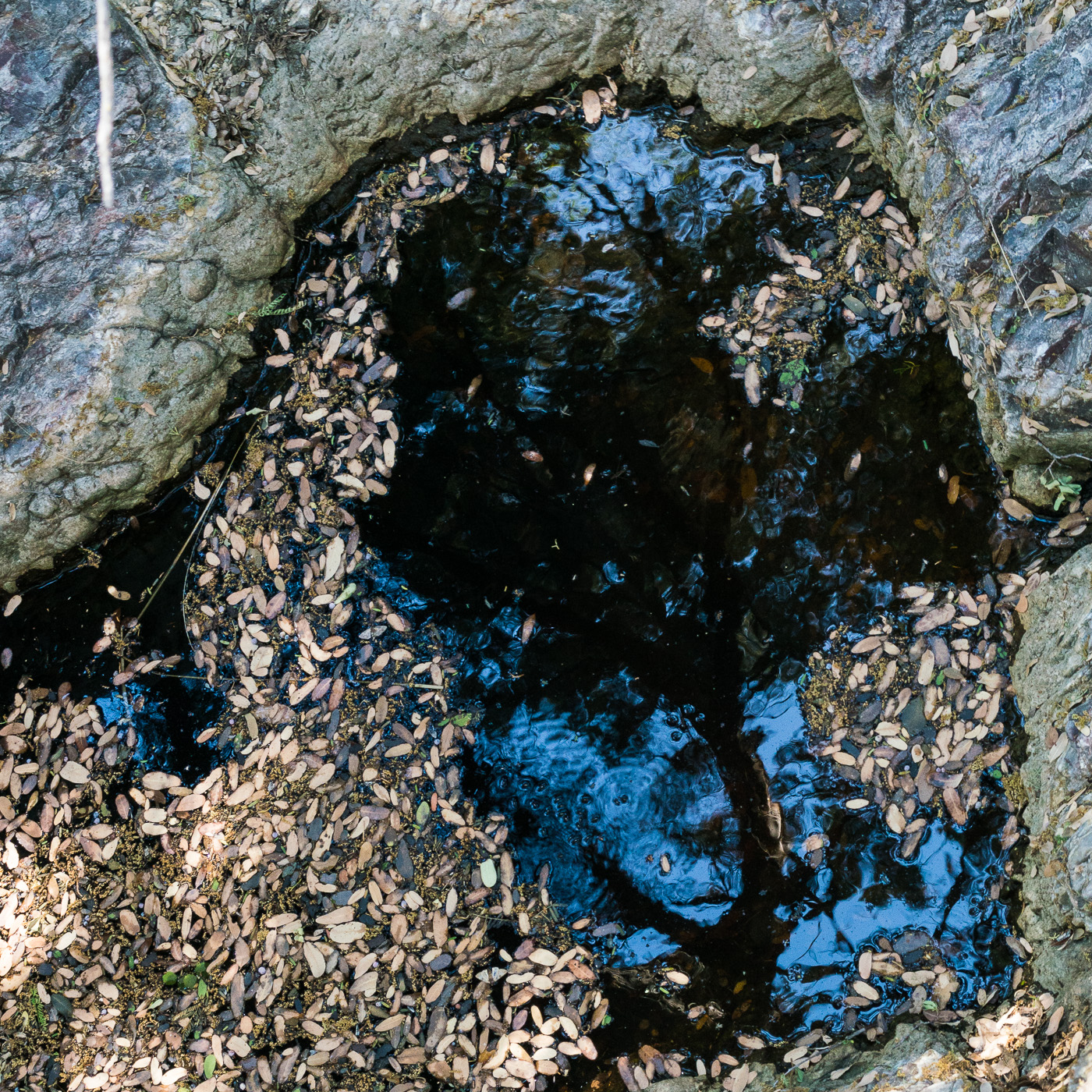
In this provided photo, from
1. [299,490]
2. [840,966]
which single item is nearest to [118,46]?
[299,490]

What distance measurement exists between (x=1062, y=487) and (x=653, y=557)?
1636mm

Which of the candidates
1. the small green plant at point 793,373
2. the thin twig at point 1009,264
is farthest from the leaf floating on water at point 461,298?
the thin twig at point 1009,264

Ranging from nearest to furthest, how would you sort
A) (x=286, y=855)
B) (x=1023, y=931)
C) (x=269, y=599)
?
(x=1023, y=931)
(x=286, y=855)
(x=269, y=599)

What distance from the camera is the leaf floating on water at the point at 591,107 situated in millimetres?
3629

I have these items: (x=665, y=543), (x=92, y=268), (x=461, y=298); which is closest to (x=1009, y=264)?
(x=665, y=543)

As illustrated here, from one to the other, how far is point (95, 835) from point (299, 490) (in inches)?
69.1

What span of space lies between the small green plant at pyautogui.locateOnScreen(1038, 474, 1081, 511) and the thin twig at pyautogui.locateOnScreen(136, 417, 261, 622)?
341 cm

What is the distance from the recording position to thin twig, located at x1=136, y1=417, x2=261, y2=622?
3.70 meters

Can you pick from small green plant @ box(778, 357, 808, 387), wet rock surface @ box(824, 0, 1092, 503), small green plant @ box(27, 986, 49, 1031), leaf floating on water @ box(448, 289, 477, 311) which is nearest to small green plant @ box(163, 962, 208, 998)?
small green plant @ box(27, 986, 49, 1031)

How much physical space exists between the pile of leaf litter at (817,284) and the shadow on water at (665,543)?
83 mm

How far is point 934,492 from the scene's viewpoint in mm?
3395

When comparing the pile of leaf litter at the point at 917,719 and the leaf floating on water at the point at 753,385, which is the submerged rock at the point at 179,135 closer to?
the leaf floating on water at the point at 753,385

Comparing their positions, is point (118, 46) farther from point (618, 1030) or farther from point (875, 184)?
point (618, 1030)

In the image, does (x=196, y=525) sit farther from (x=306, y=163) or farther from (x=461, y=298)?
(x=306, y=163)
